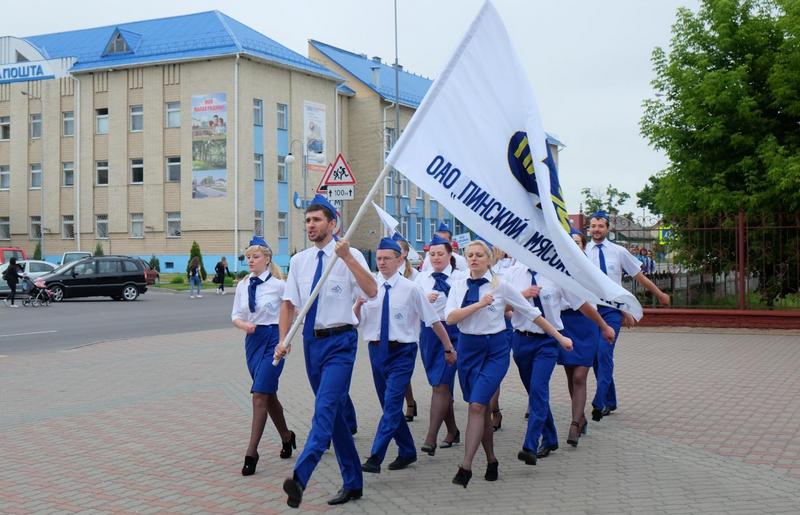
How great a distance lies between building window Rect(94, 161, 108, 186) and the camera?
171 feet

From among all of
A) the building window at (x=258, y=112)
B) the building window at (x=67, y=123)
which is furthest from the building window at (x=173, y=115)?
the building window at (x=67, y=123)

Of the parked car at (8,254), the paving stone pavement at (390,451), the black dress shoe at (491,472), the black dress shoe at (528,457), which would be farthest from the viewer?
the parked car at (8,254)

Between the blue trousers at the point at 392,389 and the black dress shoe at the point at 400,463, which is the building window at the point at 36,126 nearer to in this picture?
the blue trousers at the point at 392,389

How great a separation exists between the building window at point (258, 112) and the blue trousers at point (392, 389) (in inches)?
1722

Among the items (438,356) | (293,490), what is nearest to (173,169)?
(438,356)

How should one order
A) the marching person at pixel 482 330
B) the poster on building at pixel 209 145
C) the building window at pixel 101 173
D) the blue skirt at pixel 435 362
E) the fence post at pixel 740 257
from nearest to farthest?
the marching person at pixel 482 330 → the blue skirt at pixel 435 362 → the fence post at pixel 740 257 → the poster on building at pixel 209 145 → the building window at pixel 101 173

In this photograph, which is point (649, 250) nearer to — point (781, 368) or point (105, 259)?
point (781, 368)

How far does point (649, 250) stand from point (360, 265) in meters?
15.1

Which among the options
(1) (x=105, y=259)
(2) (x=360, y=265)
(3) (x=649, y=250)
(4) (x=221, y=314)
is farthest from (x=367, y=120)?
(2) (x=360, y=265)

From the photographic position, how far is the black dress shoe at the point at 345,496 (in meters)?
5.91

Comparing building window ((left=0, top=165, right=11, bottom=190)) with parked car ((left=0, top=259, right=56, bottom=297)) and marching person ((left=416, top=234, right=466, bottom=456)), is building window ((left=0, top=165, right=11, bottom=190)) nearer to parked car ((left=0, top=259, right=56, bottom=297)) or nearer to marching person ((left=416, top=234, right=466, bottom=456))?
parked car ((left=0, top=259, right=56, bottom=297))

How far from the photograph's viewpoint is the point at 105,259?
3297 centimetres

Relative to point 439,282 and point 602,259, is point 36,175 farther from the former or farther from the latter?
point 439,282

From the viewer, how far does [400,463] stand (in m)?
7.02
